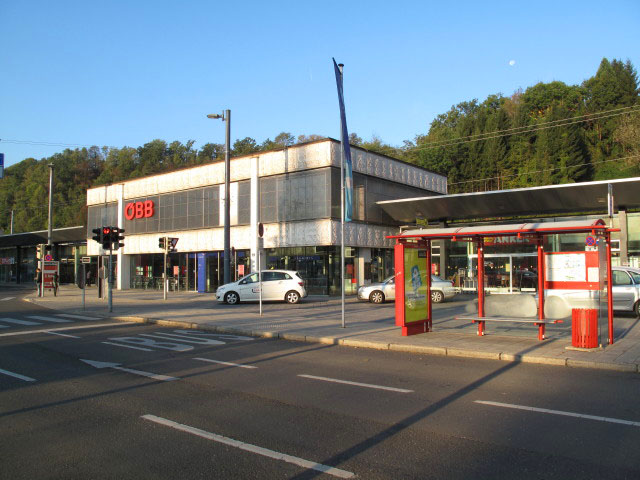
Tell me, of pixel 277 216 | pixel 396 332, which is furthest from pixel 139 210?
pixel 396 332

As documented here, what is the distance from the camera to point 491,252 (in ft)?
46.1

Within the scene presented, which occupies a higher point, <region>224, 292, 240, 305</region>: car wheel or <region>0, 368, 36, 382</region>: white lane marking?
<region>224, 292, 240, 305</region>: car wheel

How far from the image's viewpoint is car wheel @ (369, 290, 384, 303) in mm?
23797

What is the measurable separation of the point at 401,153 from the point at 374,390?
65.1 meters

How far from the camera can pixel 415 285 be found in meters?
13.2

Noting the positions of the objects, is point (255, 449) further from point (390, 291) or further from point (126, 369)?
point (390, 291)

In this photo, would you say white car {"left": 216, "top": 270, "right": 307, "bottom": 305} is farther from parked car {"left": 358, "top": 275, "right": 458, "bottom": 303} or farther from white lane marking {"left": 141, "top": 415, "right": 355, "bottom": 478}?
white lane marking {"left": 141, "top": 415, "right": 355, "bottom": 478}

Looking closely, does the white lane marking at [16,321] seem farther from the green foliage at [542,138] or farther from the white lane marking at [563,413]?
the green foliage at [542,138]

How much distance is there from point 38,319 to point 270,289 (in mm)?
9725

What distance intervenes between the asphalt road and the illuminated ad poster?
2.51m

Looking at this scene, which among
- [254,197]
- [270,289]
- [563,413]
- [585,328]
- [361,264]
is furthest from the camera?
[254,197]

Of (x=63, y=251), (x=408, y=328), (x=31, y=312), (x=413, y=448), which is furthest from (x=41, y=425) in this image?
(x=63, y=251)

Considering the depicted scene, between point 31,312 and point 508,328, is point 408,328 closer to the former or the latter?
point 508,328

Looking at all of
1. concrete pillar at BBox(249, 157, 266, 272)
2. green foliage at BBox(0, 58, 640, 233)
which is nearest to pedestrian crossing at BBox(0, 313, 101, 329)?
concrete pillar at BBox(249, 157, 266, 272)
